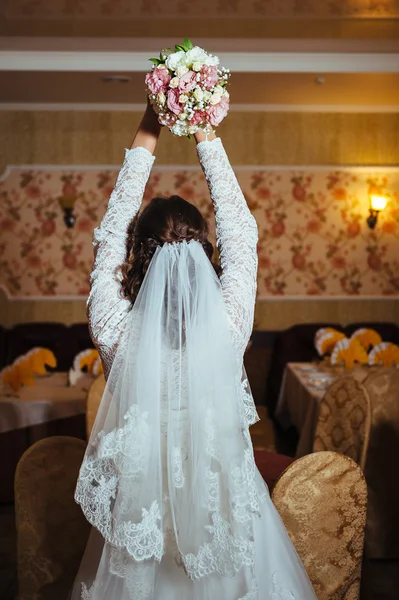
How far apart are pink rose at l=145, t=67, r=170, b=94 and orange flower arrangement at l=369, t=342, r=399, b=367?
3.64 m

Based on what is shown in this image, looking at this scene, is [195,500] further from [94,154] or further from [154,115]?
[94,154]

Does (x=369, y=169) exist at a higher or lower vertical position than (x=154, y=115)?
higher

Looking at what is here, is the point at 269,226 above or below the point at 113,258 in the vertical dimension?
above

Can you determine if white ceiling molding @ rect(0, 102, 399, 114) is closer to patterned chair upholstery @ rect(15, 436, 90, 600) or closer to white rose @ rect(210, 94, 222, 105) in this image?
patterned chair upholstery @ rect(15, 436, 90, 600)

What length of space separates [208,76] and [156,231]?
0.38 meters

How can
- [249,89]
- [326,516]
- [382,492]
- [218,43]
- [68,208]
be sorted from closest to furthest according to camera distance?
Answer: [326,516] < [382,492] < [218,43] < [249,89] < [68,208]

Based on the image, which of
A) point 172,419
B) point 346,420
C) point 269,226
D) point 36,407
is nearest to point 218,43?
point 269,226

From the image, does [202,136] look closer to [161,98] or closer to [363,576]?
[161,98]

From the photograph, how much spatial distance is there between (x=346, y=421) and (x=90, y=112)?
4403 mm

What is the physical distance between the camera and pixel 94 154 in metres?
6.71

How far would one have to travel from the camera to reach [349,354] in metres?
5.01

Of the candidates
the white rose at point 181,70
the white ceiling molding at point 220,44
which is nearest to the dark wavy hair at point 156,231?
the white rose at point 181,70

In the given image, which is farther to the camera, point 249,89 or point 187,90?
point 249,89

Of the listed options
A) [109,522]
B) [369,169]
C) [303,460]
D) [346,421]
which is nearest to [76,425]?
[346,421]
